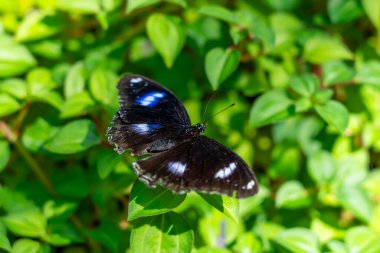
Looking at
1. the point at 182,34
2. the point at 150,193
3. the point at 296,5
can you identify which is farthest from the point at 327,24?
the point at 150,193

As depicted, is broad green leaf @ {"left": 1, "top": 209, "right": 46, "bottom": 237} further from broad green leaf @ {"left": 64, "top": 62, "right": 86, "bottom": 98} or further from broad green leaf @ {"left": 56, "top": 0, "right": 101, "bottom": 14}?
broad green leaf @ {"left": 56, "top": 0, "right": 101, "bottom": 14}

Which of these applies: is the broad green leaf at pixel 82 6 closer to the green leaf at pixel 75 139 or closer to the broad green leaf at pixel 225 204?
the green leaf at pixel 75 139

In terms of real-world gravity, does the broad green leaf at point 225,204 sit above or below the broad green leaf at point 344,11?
below

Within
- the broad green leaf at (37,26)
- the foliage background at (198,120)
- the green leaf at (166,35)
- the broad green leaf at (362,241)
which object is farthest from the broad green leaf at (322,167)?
the broad green leaf at (37,26)

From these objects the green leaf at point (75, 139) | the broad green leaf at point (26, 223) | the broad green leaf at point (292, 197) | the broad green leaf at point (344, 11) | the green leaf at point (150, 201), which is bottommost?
the broad green leaf at point (292, 197)

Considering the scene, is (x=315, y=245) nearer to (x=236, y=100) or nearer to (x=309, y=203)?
(x=309, y=203)

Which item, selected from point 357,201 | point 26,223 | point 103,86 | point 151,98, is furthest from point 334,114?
point 26,223

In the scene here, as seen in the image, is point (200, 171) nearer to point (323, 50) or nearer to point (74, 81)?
point (74, 81)
